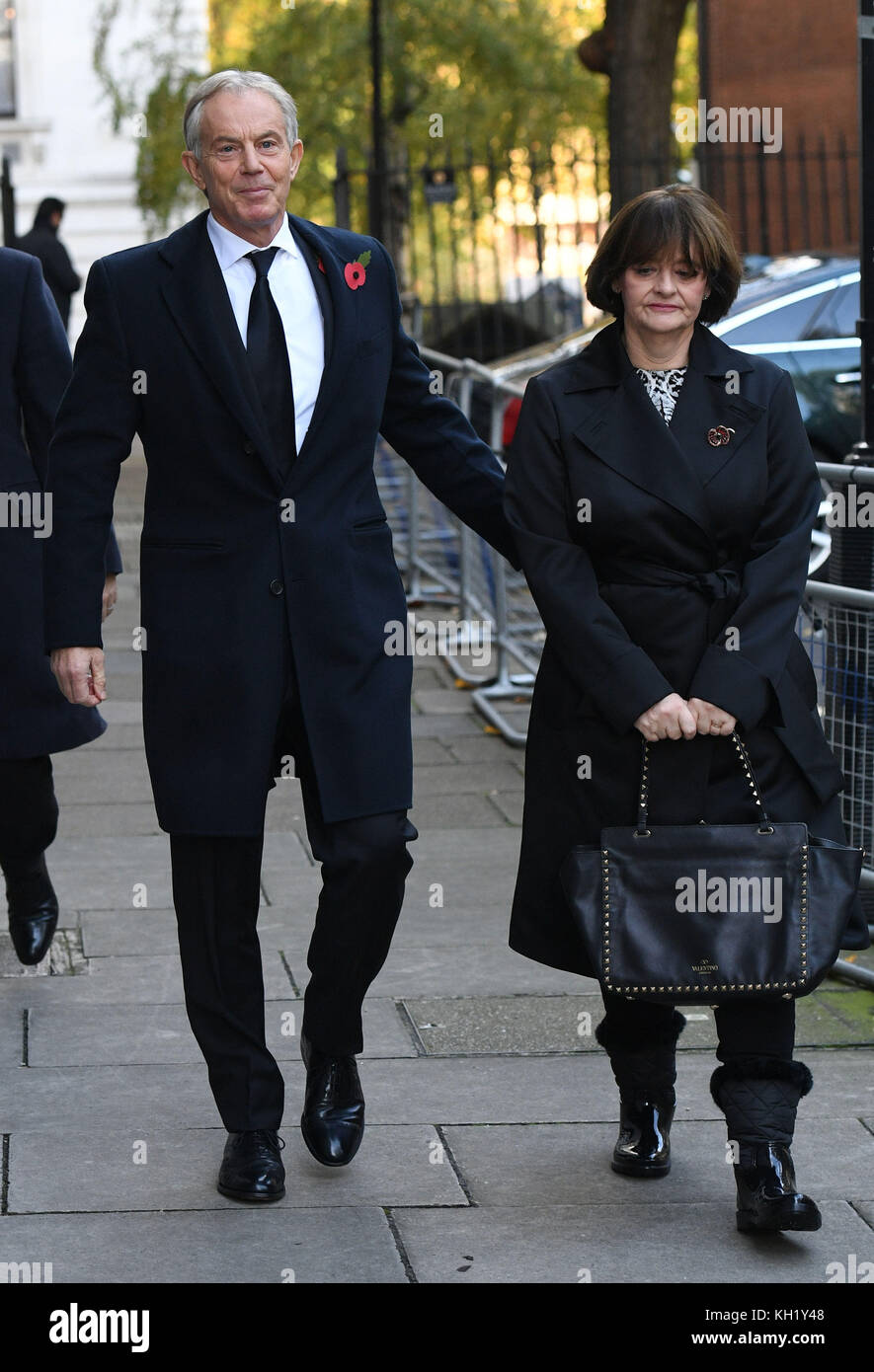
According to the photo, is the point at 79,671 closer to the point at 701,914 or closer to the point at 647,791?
the point at 647,791

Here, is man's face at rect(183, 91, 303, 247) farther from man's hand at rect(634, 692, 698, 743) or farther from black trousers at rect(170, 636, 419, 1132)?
man's hand at rect(634, 692, 698, 743)

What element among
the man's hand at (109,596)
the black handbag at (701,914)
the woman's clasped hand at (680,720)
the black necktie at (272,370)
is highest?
the black necktie at (272,370)

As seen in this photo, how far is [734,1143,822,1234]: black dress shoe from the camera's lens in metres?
3.48

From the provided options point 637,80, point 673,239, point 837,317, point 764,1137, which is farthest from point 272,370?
point 637,80

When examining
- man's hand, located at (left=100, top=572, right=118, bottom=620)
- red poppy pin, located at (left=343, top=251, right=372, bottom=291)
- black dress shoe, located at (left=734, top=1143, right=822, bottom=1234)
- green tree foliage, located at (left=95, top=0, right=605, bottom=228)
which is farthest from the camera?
green tree foliage, located at (left=95, top=0, right=605, bottom=228)

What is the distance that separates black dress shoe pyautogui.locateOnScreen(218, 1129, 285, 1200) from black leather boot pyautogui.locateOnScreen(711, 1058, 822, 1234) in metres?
0.83

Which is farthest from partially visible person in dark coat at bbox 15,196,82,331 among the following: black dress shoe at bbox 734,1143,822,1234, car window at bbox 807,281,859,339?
black dress shoe at bbox 734,1143,822,1234

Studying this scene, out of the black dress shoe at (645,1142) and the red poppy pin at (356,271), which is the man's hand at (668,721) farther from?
the red poppy pin at (356,271)

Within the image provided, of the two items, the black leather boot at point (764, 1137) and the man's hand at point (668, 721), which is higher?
the man's hand at point (668, 721)

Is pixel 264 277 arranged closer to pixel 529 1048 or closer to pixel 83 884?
pixel 529 1048

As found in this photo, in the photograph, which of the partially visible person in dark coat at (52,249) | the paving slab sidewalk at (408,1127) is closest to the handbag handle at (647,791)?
the paving slab sidewalk at (408,1127)

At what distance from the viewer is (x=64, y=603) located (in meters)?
3.75

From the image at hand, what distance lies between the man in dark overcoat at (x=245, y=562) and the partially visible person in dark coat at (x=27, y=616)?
126cm

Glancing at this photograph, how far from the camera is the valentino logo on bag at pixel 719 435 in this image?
11.7 feet
